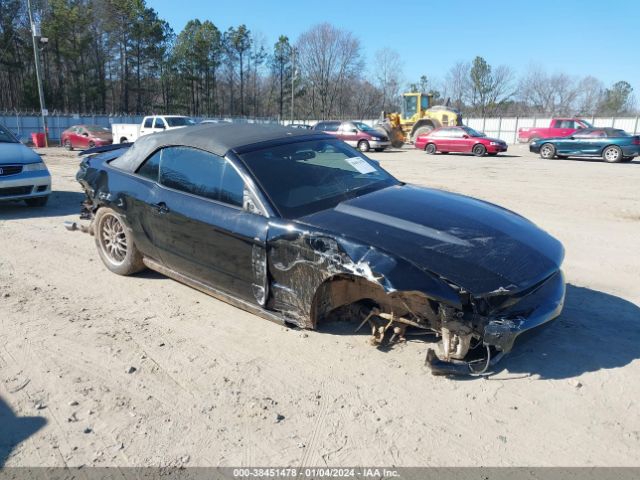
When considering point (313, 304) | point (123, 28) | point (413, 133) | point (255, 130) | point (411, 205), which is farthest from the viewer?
point (123, 28)

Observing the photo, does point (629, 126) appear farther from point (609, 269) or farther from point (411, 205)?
point (411, 205)

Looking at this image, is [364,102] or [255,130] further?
[364,102]

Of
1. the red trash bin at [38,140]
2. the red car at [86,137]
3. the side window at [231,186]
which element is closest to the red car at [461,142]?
the red car at [86,137]

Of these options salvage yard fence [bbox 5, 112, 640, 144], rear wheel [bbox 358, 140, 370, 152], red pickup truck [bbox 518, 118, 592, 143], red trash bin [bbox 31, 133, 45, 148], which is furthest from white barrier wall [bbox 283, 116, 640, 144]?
red trash bin [bbox 31, 133, 45, 148]

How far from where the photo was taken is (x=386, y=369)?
325 cm

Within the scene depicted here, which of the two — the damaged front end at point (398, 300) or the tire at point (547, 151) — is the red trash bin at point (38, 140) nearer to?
the tire at point (547, 151)

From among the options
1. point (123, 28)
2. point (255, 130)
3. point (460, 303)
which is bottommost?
point (460, 303)

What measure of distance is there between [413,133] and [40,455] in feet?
93.1

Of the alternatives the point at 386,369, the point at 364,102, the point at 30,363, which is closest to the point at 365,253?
the point at 386,369

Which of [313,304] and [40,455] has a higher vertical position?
[313,304]

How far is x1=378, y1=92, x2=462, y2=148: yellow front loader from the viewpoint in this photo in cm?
2848

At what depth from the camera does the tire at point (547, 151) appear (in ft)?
70.0

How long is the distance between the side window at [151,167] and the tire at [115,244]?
0.56m

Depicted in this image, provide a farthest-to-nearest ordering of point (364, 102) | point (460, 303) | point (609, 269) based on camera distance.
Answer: point (364, 102) < point (609, 269) < point (460, 303)
